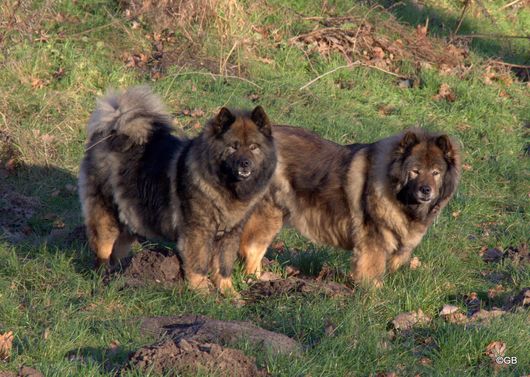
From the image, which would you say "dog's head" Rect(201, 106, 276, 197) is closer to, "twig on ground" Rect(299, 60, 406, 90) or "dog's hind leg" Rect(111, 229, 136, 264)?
"dog's hind leg" Rect(111, 229, 136, 264)

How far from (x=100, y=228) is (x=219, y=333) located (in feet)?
7.92

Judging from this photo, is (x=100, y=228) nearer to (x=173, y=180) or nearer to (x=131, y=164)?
(x=131, y=164)

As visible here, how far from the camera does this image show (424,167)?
676cm

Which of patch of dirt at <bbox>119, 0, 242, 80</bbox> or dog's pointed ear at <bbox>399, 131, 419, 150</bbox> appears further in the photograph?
patch of dirt at <bbox>119, 0, 242, 80</bbox>

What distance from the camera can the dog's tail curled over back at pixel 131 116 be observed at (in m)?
7.02

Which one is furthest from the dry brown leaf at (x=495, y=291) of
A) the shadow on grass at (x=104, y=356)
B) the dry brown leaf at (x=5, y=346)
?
Result: the dry brown leaf at (x=5, y=346)

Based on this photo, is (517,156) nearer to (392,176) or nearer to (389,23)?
(389,23)

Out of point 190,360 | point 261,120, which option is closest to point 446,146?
point 261,120

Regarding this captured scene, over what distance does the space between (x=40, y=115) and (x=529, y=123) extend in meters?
7.52

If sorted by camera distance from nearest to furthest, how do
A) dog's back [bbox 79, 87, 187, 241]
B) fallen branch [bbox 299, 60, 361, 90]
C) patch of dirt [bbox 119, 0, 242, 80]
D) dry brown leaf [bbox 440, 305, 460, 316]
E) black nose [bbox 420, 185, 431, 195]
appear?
dry brown leaf [bbox 440, 305, 460, 316]
black nose [bbox 420, 185, 431, 195]
dog's back [bbox 79, 87, 187, 241]
fallen branch [bbox 299, 60, 361, 90]
patch of dirt [bbox 119, 0, 242, 80]

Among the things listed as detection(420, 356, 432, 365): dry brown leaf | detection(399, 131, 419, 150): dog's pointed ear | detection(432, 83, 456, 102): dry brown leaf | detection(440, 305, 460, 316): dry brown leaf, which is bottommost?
detection(440, 305, 460, 316): dry brown leaf

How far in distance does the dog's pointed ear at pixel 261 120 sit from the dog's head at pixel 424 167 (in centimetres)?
112

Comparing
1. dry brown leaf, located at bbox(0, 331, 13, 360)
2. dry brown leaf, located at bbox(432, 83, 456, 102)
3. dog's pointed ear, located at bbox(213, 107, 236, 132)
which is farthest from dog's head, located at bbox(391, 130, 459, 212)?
dry brown leaf, located at bbox(432, 83, 456, 102)

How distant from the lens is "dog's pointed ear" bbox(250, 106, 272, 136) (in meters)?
6.61
